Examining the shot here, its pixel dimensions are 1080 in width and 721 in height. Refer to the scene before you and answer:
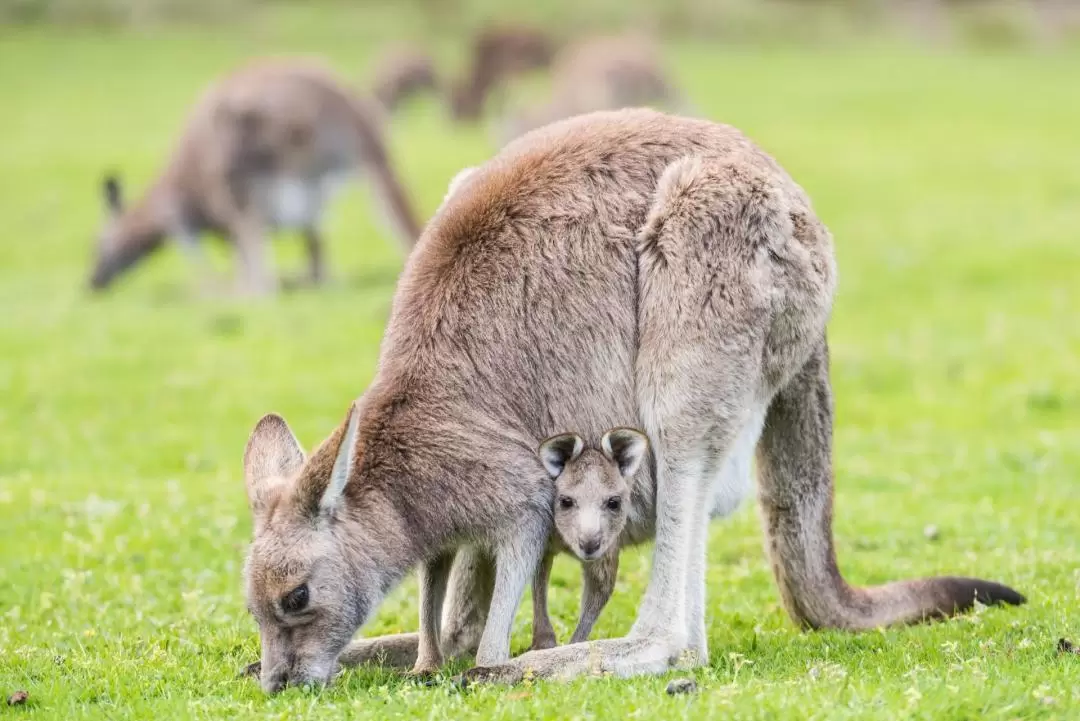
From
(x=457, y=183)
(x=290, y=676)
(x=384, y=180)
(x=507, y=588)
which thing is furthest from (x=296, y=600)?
(x=384, y=180)

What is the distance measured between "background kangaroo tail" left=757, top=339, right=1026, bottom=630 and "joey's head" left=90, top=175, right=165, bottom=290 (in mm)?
13150

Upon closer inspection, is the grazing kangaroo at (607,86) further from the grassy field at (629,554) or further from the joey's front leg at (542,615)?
the joey's front leg at (542,615)

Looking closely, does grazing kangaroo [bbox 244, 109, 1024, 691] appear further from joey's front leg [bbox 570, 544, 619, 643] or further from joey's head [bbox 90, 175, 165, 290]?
joey's head [bbox 90, 175, 165, 290]

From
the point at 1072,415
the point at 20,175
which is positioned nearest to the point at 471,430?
the point at 1072,415

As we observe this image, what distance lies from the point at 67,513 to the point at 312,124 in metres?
8.90

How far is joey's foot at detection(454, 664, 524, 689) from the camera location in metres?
5.23

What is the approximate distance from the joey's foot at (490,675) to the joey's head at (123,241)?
1361 cm

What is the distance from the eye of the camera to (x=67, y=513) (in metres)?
8.65

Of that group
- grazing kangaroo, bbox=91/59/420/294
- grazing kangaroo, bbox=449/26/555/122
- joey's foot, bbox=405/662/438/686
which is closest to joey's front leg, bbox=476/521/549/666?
joey's foot, bbox=405/662/438/686

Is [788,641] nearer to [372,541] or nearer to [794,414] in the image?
[794,414]

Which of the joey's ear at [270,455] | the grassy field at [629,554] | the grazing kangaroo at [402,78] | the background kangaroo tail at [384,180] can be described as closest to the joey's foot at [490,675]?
the grassy field at [629,554]

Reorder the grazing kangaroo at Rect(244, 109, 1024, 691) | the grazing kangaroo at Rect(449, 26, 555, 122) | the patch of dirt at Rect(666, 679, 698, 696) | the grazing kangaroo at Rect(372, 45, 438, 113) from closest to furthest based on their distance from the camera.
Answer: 1. the patch of dirt at Rect(666, 679, 698, 696)
2. the grazing kangaroo at Rect(244, 109, 1024, 691)
3. the grazing kangaroo at Rect(372, 45, 438, 113)
4. the grazing kangaroo at Rect(449, 26, 555, 122)

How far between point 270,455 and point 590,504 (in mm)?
1223

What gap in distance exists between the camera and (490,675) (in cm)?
526
